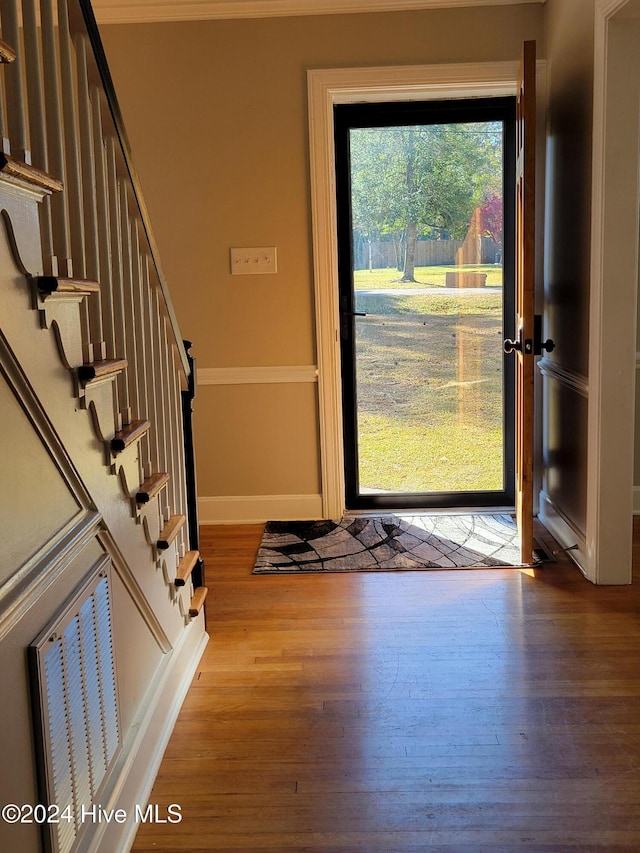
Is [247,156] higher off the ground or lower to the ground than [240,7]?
lower

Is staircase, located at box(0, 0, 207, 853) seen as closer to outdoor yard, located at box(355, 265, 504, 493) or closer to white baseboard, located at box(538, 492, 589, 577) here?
white baseboard, located at box(538, 492, 589, 577)

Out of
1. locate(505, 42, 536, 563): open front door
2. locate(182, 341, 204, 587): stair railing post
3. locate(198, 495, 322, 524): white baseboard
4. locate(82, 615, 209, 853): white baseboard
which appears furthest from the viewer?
locate(198, 495, 322, 524): white baseboard

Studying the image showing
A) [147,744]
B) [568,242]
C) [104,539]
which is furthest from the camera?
[568,242]

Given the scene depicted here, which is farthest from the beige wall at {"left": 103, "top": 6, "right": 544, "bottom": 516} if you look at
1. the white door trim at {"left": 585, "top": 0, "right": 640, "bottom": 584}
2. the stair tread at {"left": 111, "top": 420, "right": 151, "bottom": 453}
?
the stair tread at {"left": 111, "top": 420, "right": 151, "bottom": 453}

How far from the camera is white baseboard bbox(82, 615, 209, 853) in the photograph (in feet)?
5.91

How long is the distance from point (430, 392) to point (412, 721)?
2.37m

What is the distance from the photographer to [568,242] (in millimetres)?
3730

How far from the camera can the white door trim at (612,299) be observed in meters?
3.07

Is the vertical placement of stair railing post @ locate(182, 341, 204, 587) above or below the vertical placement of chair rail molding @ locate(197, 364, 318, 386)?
below

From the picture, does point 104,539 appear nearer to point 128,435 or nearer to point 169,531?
point 128,435

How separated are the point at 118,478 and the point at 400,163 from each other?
290 cm

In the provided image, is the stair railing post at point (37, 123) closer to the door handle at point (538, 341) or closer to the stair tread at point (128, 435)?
the stair tread at point (128, 435)

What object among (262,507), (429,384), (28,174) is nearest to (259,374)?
(262,507)

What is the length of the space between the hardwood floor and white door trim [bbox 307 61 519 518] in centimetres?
109
